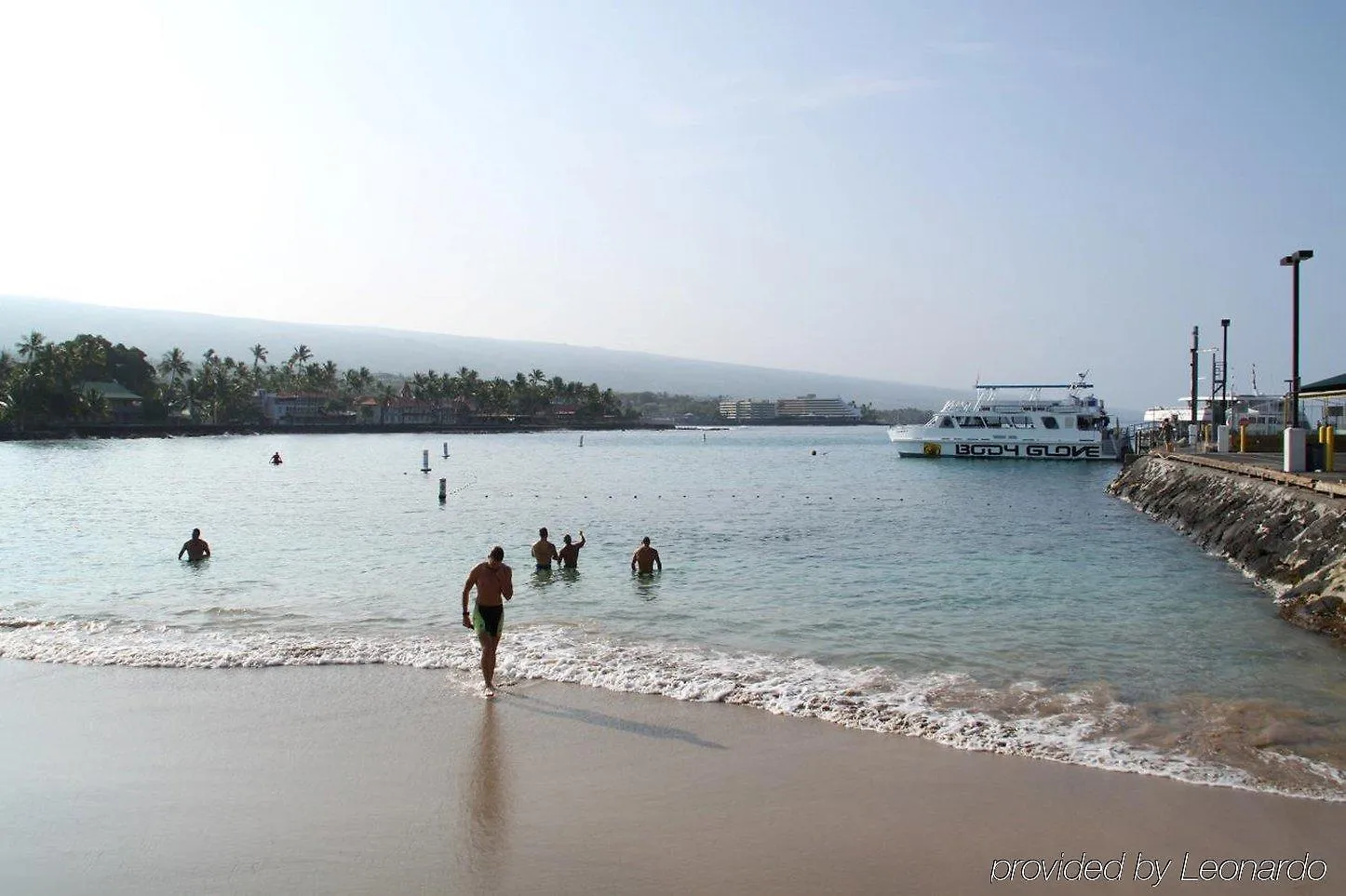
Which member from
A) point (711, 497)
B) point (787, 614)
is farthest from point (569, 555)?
point (711, 497)

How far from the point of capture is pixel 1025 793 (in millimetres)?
7836

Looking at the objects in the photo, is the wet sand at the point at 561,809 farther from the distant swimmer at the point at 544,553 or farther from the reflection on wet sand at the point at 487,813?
the distant swimmer at the point at 544,553

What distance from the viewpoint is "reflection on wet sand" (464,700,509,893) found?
6.46 metres

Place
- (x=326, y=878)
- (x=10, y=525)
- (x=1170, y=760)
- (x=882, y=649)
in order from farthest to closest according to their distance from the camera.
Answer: (x=10, y=525), (x=882, y=649), (x=1170, y=760), (x=326, y=878)

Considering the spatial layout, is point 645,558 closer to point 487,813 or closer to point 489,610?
point 489,610

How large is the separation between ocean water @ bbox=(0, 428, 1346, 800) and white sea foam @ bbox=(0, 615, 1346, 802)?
42 millimetres

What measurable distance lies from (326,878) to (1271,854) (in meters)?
6.41

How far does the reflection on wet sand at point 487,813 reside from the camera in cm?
646

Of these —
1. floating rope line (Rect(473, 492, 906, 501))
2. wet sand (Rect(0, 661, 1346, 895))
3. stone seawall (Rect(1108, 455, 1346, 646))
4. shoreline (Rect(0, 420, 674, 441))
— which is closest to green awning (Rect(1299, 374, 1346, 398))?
stone seawall (Rect(1108, 455, 1346, 646))

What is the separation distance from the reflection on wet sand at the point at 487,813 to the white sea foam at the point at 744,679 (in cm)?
243

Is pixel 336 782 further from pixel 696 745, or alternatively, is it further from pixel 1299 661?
pixel 1299 661

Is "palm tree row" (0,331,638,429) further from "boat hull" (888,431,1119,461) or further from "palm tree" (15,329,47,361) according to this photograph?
"boat hull" (888,431,1119,461)

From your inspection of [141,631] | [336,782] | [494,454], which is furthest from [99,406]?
[336,782]

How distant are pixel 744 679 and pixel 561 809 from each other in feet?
13.4
